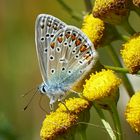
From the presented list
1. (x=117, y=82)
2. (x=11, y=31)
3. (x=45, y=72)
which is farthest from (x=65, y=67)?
(x=11, y=31)

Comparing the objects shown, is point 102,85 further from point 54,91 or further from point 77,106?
point 54,91

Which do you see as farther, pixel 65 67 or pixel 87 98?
pixel 65 67

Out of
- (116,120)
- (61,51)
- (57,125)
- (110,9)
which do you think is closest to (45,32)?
(61,51)

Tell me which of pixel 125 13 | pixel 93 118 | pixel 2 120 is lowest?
pixel 93 118

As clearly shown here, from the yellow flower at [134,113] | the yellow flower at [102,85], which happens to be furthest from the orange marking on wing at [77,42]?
the yellow flower at [134,113]

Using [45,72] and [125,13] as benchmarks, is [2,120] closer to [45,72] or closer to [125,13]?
[45,72]

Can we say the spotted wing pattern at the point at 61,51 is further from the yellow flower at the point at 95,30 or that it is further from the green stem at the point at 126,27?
the green stem at the point at 126,27
